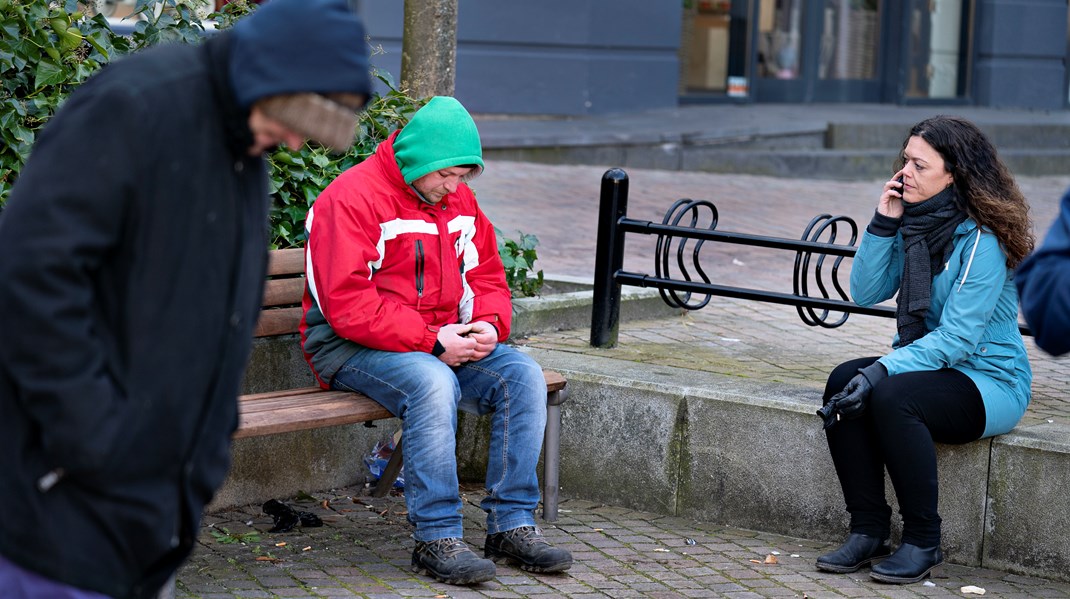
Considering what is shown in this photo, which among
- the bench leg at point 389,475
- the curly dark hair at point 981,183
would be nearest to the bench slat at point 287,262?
the bench leg at point 389,475

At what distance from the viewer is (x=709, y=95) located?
15.6 m

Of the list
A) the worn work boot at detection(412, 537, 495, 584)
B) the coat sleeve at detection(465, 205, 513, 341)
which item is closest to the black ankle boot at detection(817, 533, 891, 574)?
the worn work boot at detection(412, 537, 495, 584)

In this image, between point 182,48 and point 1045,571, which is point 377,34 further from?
point 182,48

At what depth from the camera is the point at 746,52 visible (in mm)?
15664

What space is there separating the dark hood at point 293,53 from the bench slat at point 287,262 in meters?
2.53

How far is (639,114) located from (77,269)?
1235 cm

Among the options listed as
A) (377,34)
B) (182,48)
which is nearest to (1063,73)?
(377,34)

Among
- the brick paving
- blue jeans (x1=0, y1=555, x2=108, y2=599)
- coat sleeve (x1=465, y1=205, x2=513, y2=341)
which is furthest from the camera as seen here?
the brick paving

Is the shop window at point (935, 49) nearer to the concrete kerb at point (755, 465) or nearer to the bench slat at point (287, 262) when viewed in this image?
the concrete kerb at point (755, 465)

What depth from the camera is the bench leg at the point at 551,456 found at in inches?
183

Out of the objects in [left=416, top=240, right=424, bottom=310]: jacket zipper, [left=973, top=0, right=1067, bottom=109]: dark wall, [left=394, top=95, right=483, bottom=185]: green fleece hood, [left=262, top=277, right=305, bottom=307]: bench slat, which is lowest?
[left=262, top=277, right=305, bottom=307]: bench slat

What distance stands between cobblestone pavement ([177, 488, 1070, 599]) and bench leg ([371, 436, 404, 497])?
10 cm

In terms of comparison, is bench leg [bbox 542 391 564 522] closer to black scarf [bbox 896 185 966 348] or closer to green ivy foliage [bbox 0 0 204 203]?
black scarf [bbox 896 185 966 348]

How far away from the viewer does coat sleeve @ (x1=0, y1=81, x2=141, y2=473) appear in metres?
1.98
